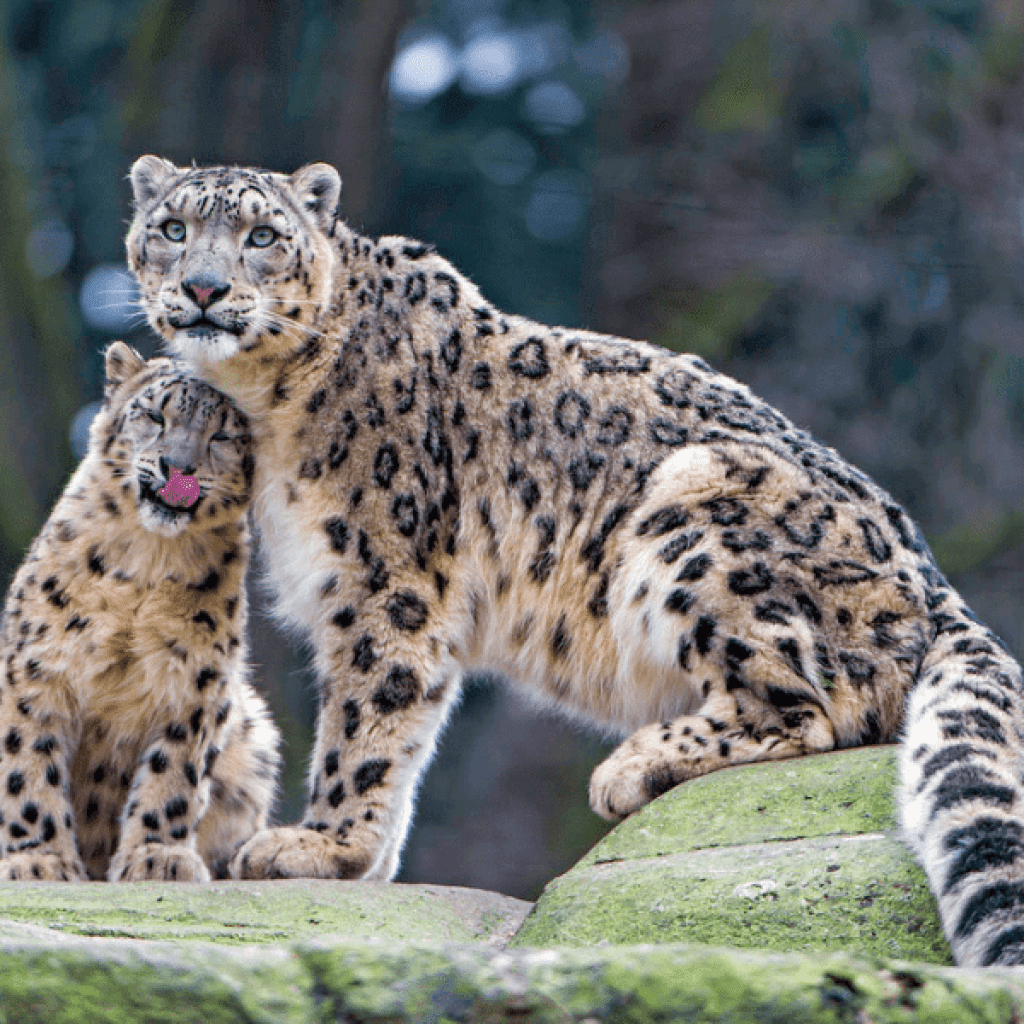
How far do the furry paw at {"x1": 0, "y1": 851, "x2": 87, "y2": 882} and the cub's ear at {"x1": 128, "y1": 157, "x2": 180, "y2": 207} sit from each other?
2239 millimetres

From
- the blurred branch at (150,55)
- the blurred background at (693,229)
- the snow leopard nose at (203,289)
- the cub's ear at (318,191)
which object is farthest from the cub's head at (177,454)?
the blurred branch at (150,55)

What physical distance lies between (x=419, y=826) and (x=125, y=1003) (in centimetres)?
877

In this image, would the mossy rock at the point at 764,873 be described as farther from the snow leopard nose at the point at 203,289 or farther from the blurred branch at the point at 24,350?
the blurred branch at the point at 24,350

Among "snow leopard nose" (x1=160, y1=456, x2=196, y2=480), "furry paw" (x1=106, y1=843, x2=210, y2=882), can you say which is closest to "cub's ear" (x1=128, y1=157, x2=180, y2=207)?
"snow leopard nose" (x1=160, y1=456, x2=196, y2=480)

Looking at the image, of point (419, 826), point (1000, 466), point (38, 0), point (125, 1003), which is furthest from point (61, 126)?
point (125, 1003)

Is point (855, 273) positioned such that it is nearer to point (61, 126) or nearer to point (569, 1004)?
point (61, 126)

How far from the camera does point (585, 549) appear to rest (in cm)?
534

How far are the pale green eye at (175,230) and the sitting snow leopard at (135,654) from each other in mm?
464

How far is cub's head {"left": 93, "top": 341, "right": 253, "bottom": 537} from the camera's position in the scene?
17.0 feet

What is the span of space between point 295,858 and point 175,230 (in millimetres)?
2089

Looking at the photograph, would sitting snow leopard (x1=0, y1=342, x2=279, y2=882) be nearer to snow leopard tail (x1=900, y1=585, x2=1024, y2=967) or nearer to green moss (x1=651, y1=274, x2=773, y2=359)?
snow leopard tail (x1=900, y1=585, x2=1024, y2=967)

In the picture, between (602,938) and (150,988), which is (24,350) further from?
(150,988)

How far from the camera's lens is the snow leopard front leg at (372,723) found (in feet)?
16.3

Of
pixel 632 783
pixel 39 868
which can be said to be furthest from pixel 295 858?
pixel 632 783
